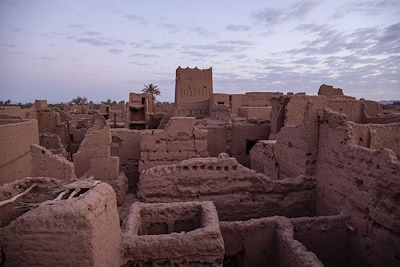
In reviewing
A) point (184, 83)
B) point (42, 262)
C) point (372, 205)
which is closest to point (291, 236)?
point (372, 205)

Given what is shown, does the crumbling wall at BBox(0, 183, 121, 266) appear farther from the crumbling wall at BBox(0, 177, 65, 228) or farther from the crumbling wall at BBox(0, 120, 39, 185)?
the crumbling wall at BBox(0, 120, 39, 185)

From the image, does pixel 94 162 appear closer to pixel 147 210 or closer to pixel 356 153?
pixel 147 210

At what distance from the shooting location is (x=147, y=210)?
6.03 metres

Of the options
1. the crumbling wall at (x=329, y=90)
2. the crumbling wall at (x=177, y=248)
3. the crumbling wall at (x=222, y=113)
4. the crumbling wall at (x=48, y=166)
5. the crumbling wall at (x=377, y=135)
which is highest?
the crumbling wall at (x=329, y=90)

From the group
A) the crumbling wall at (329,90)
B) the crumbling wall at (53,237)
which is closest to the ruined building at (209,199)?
the crumbling wall at (53,237)

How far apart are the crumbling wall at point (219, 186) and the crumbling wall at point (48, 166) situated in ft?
7.44

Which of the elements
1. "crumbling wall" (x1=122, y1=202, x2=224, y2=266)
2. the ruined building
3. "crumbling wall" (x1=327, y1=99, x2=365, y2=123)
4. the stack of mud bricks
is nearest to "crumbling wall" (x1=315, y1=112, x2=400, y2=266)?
the ruined building

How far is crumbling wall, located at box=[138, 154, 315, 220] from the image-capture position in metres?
7.89

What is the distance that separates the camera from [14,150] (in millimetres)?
10250

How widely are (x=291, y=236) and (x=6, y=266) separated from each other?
4.56 meters

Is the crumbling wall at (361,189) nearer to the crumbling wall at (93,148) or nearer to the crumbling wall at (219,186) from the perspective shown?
the crumbling wall at (219,186)

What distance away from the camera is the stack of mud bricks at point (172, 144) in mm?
11492

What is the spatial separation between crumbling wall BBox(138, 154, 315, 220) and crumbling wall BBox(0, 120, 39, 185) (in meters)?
4.77

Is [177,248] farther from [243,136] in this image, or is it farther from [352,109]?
[352,109]
